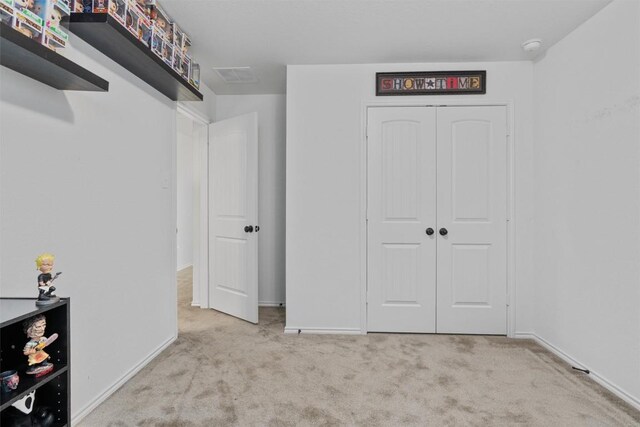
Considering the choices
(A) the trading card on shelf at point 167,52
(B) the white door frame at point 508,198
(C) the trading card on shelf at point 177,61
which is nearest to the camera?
(A) the trading card on shelf at point 167,52

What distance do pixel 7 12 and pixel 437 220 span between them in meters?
2.94

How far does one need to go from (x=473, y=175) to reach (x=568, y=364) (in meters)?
1.60

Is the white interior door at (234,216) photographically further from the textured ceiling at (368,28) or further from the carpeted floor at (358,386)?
the textured ceiling at (368,28)

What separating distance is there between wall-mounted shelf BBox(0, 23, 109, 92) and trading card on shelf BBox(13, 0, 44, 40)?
0.24ft

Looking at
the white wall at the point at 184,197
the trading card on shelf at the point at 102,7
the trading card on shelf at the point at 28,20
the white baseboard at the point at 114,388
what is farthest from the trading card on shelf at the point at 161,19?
the white wall at the point at 184,197

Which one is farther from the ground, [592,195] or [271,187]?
[271,187]

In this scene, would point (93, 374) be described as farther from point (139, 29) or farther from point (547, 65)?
point (547, 65)

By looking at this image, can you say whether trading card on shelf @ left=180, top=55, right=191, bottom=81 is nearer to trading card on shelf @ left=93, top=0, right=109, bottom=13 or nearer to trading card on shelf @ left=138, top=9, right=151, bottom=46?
trading card on shelf @ left=138, top=9, right=151, bottom=46

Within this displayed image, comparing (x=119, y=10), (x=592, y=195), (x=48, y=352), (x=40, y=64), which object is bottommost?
(x=48, y=352)

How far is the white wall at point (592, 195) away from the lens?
2023mm

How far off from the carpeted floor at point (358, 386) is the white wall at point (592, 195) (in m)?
0.30

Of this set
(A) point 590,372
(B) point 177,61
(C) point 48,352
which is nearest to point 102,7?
(B) point 177,61

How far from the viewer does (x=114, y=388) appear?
2105 millimetres

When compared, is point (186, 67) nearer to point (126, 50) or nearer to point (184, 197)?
point (126, 50)
